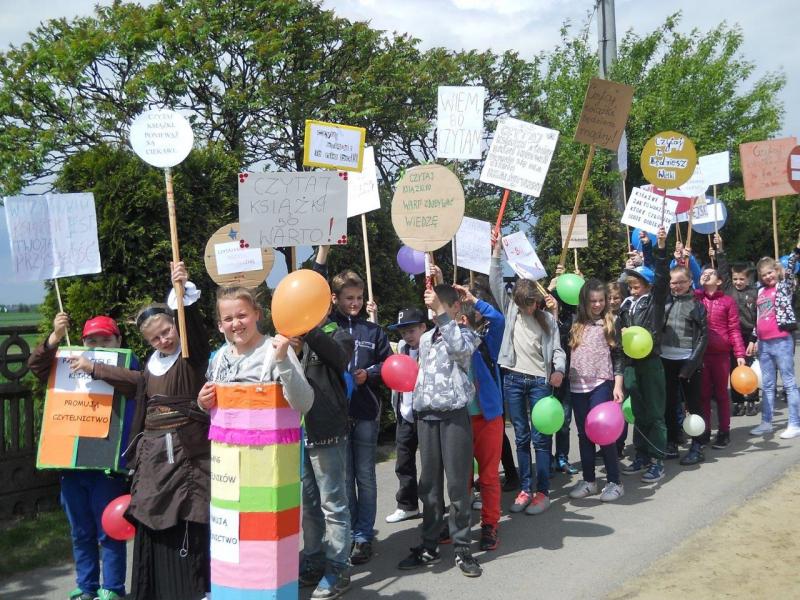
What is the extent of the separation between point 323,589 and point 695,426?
416 cm

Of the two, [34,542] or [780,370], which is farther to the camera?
[780,370]

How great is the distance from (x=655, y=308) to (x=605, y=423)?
1597mm

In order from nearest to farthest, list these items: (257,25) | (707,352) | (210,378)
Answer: (210,378) → (707,352) → (257,25)

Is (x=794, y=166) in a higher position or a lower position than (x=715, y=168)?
lower

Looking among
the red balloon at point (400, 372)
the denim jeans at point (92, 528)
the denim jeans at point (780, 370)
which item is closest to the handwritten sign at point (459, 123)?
the red balloon at point (400, 372)

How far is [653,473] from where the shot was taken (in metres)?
6.59

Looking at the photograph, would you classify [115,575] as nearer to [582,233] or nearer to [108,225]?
[108,225]

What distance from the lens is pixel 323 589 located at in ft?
14.2

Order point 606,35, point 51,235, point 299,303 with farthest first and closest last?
1. point 606,35
2. point 51,235
3. point 299,303

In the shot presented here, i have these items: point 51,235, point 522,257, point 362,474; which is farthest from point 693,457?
point 51,235

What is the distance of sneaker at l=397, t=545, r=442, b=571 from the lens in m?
4.79

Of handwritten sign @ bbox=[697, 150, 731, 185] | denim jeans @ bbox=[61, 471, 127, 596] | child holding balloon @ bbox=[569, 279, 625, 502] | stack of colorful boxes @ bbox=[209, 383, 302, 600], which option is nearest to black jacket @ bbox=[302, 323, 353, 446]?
stack of colorful boxes @ bbox=[209, 383, 302, 600]

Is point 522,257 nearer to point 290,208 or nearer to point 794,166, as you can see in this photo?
point 290,208

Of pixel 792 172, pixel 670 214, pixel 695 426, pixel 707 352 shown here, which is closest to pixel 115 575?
pixel 695 426
